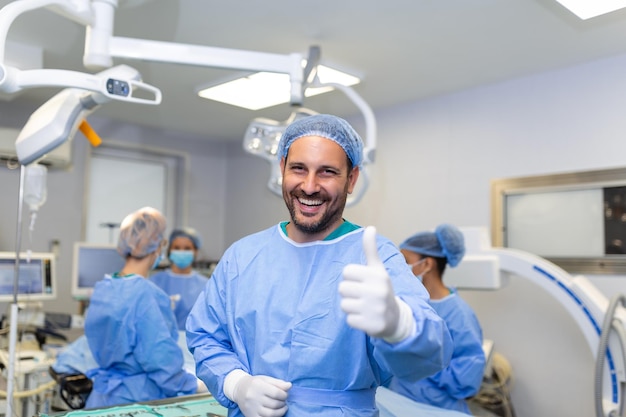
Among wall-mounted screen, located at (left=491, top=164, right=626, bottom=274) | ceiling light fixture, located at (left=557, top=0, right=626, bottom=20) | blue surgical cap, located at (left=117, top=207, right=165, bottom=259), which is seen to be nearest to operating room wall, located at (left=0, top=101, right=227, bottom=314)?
blue surgical cap, located at (left=117, top=207, right=165, bottom=259)

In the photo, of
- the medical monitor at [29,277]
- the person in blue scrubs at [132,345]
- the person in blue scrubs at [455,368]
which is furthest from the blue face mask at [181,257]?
the person in blue scrubs at [455,368]

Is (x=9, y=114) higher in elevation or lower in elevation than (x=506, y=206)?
higher

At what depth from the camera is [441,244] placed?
2391mm

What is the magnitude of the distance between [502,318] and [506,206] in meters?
0.66

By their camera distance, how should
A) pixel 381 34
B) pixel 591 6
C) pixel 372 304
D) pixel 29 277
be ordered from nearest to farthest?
pixel 372 304 < pixel 591 6 < pixel 381 34 < pixel 29 277

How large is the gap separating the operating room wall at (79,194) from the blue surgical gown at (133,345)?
1678 mm

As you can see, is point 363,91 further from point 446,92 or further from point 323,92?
point 446,92

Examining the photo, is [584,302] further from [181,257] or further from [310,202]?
[181,257]

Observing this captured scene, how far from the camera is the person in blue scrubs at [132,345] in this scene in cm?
197

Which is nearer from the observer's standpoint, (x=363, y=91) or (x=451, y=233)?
(x=451, y=233)

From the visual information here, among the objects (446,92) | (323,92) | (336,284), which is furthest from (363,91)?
(336,284)

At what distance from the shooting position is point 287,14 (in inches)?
99.2

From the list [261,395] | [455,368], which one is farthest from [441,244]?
[261,395]

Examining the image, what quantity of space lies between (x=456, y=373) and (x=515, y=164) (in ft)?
5.25
